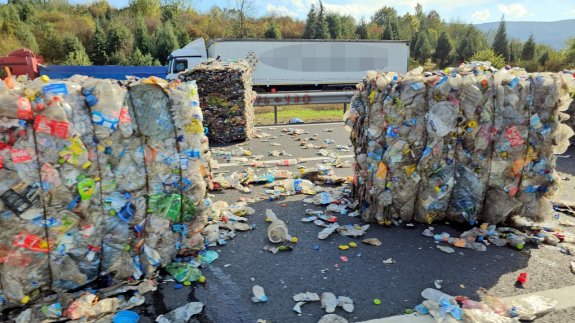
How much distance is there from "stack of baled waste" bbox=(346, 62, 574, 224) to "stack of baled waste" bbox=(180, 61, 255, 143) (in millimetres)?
4854

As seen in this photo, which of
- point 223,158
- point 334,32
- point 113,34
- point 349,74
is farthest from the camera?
point 334,32

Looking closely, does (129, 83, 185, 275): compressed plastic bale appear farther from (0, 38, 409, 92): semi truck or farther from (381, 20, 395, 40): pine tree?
(381, 20, 395, 40): pine tree

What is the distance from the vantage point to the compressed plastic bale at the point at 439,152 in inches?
143

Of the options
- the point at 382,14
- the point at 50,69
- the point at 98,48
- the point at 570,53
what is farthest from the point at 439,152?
the point at 382,14

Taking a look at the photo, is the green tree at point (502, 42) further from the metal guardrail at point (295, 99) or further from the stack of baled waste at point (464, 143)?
Answer: the stack of baled waste at point (464, 143)

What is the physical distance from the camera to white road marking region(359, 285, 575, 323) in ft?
8.32

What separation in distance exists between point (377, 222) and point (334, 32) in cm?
3748

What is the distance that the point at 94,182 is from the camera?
9.32ft

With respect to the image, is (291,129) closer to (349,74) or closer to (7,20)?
(349,74)

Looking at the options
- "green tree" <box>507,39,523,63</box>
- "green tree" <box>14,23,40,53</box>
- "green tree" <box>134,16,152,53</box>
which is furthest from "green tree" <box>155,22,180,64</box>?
"green tree" <box>507,39,523,63</box>

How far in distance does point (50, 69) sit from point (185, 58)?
24.7 feet

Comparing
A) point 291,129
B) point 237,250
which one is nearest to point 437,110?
point 237,250

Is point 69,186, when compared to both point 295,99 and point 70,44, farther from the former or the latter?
point 70,44

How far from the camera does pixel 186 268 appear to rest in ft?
10.4
